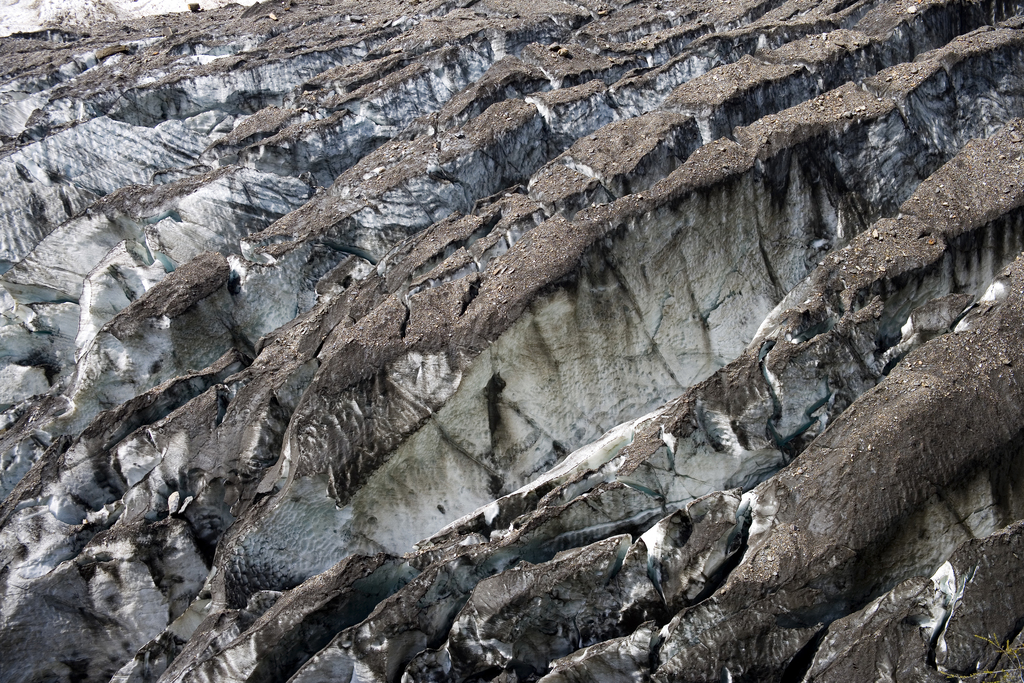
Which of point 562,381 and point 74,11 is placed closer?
point 562,381

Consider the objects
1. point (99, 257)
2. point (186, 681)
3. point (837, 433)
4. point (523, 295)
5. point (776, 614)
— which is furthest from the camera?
point (99, 257)

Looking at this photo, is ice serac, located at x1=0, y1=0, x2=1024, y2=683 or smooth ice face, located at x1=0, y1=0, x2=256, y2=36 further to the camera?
smooth ice face, located at x1=0, y1=0, x2=256, y2=36

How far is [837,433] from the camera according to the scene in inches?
305

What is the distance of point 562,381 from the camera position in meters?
10.2

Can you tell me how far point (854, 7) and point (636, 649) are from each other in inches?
485

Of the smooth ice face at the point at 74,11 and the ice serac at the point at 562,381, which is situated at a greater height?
the smooth ice face at the point at 74,11

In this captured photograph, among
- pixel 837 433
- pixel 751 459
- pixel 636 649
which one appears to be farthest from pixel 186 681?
pixel 837 433

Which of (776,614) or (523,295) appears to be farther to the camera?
(523,295)

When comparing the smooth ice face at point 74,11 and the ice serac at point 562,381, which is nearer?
the ice serac at point 562,381

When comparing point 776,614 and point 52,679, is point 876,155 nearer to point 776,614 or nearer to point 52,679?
point 776,614

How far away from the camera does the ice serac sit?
7.40 meters

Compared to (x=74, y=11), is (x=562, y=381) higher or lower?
lower

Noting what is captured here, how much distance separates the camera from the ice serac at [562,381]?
740 cm

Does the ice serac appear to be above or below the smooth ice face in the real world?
below
